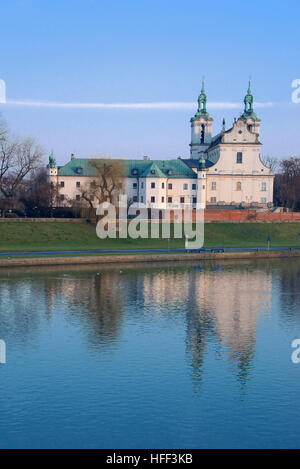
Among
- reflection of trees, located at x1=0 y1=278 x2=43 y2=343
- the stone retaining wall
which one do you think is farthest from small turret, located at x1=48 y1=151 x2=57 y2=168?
reflection of trees, located at x1=0 y1=278 x2=43 y2=343

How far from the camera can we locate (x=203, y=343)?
87.1 feet

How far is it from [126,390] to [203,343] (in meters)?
7.43

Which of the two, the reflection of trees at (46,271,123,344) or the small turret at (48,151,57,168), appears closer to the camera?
the reflection of trees at (46,271,123,344)

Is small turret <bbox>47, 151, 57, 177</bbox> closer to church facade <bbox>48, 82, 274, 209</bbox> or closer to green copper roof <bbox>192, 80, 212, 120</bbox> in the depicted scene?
church facade <bbox>48, 82, 274, 209</bbox>

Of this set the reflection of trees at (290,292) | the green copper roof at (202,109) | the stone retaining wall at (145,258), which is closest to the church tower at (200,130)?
the green copper roof at (202,109)

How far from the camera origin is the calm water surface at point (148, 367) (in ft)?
55.2

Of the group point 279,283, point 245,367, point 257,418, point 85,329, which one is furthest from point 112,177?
point 257,418

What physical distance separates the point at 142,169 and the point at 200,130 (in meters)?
16.8

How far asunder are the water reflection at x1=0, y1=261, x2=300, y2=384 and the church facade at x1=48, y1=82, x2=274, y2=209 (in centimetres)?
3900

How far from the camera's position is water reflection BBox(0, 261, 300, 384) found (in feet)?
90.1

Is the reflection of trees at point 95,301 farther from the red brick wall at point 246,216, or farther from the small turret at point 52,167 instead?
the small turret at point 52,167

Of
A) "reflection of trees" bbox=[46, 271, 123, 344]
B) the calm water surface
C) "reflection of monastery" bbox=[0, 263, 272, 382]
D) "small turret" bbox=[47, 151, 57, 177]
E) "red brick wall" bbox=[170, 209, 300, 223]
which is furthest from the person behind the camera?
"small turret" bbox=[47, 151, 57, 177]

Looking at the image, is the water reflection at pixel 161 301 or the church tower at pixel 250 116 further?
the church tower at pixel 250 116

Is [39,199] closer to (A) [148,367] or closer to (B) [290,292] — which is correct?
(B) [290,292]
